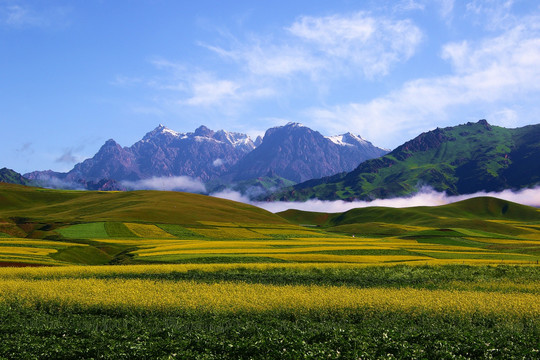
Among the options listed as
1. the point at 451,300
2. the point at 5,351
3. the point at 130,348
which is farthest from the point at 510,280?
the point at 5,351

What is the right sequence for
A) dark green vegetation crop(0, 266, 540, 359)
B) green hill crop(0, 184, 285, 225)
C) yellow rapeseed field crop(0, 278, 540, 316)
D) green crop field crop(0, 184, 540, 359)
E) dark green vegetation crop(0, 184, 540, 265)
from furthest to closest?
1. green hill crop(0, 184, 285, 225)
2. dark green vegetation crop(0, 184, 540, 265)
3. yellow rapeseed field crop(0, 278, 540, 316)
4. green crop field crop(0, 184, 540, 359)
5. dark green vegetation crop(0, 266, 540, 359)

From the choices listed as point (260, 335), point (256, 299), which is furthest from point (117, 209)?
point (260, 335)

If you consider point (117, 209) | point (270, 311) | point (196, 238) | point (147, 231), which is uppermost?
point (117, 209)

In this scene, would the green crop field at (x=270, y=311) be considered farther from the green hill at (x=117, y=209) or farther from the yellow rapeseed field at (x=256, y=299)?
the green hill at (x=117, y=209)

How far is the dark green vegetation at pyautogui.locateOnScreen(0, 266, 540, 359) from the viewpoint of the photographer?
1973cm

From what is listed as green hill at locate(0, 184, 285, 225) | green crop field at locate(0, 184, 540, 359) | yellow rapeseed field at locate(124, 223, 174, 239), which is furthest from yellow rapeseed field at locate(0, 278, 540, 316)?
green hill at locate(0, 184, 285, 225)

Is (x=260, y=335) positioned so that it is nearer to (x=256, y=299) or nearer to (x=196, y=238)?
(x=256, y=299)

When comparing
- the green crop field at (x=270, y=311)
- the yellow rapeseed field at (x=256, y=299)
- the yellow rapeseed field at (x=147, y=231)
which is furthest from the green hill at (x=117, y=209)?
the yellow rapeseed field at (x=256, y=299)

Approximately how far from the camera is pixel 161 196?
198625 millimetres

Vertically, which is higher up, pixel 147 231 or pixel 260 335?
pixel 260 335

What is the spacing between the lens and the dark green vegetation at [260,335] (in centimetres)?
1973

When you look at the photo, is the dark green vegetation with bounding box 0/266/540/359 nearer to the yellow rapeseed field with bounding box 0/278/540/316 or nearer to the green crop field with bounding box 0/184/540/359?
the green crop field with bounding box 0/184/540/359

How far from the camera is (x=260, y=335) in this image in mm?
21984

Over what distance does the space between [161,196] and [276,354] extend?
187201 mm
